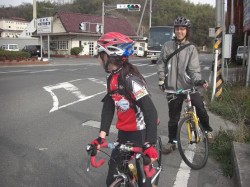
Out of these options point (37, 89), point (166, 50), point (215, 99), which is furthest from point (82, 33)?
point (166, 50)

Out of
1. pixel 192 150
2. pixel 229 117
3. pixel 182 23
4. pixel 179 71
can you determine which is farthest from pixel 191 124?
pixel 229 117

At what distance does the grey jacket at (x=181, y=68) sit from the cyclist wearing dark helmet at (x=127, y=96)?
7.23 ft

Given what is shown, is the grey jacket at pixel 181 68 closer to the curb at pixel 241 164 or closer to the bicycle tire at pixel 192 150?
the bicycle tire at pixel 192 150

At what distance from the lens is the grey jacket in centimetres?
475

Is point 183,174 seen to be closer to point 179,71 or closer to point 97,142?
point 179,71

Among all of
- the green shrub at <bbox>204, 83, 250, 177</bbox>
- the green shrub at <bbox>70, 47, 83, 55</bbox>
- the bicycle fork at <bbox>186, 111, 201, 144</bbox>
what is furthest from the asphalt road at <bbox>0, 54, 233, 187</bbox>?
the green shrub at <bbox>70, 47, 83, 55</bbox>

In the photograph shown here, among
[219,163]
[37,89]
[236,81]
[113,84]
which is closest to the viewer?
[113,84]

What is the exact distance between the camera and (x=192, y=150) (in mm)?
5059

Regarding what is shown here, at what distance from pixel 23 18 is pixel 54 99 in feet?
318

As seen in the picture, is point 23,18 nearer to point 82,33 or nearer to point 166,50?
point 82,33

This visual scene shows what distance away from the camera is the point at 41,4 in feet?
313

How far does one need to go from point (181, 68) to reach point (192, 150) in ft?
4.35

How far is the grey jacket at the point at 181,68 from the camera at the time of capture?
475 cm

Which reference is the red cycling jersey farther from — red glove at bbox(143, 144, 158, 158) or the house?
the house
